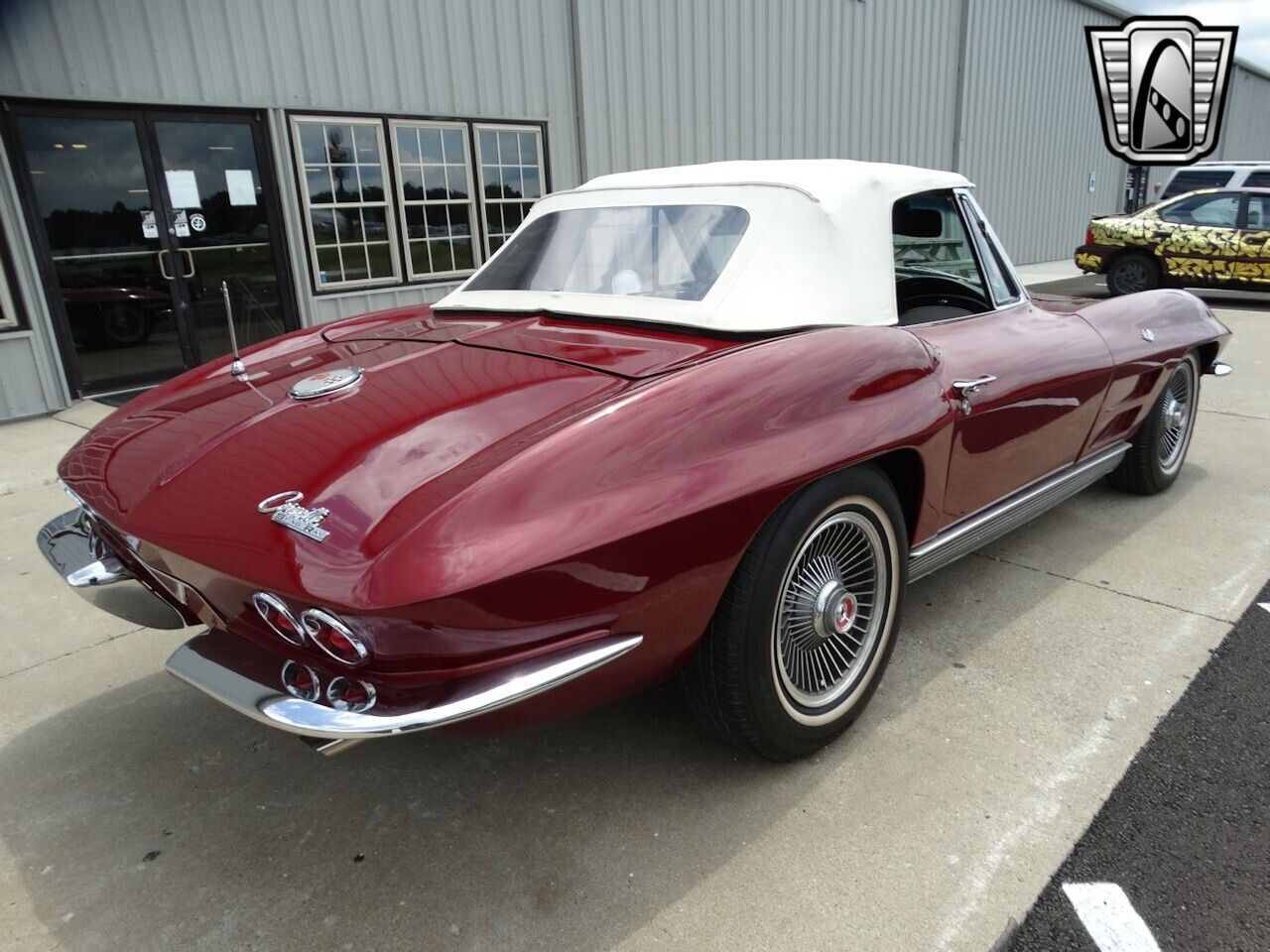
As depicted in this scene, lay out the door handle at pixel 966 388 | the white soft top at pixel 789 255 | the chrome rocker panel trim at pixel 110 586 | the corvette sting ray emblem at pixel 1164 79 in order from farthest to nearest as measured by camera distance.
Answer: the corvette sting ray emblem at pixel 1164 79, the door handle at pixel 966 388, the white soft top at pixel 789 255, the chrome rocker panel trim at pixel 110 586

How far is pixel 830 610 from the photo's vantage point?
7.36 feet

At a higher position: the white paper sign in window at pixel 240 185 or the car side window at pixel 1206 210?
the white paper sign in window at pixel 240 185

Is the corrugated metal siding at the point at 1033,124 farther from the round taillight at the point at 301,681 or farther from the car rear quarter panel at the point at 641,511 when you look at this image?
the round taillight at the point at 301,681

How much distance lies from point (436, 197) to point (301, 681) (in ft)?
23.5

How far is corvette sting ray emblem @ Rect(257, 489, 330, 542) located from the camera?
1663 millimetres

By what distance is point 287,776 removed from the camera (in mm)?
2320

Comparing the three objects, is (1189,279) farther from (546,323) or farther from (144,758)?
(144,758)

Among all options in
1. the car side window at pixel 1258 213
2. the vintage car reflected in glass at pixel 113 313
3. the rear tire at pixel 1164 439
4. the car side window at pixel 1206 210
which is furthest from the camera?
the car side window at pixel 1206 210

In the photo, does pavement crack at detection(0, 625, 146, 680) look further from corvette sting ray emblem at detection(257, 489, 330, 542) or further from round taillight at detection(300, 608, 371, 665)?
round taillight at detection(300, 608, 371, 665)

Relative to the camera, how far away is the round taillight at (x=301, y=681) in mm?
1669

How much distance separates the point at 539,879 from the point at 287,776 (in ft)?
2.66

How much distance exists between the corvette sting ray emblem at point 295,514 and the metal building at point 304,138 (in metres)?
5.68

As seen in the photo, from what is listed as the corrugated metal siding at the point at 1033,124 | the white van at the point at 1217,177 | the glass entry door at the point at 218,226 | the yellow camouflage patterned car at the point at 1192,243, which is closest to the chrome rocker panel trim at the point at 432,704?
the glass entry door at the point at 218,226

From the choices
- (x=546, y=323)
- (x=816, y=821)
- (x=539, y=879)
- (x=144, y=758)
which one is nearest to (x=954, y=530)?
(x=816, y=821)
